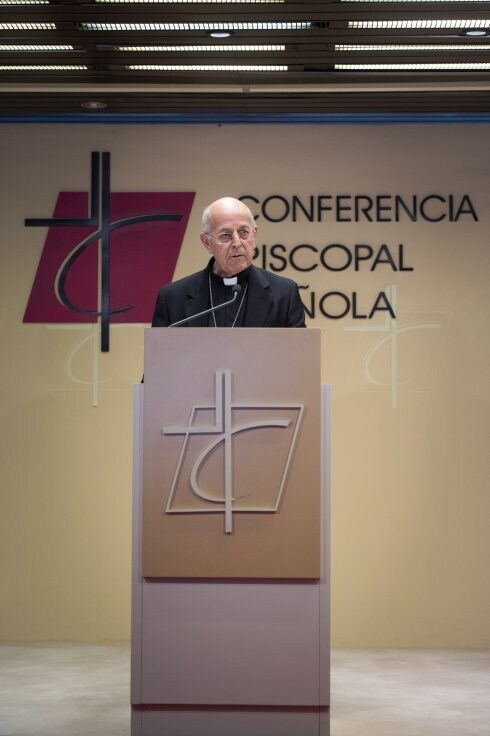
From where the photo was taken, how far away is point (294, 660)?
3.21m

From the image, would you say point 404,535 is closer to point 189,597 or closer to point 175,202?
point 175,202

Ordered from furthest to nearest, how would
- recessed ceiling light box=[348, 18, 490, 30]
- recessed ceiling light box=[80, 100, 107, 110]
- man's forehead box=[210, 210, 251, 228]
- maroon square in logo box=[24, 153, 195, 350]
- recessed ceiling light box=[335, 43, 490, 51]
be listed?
maroon square in logo box=[24, 153, 195, 350] < recessed ceiling light box=[80, 100, 107, 110] < recessed ceiling light box=[335, 43, 490, 51] < recessed ceiling light box=[348, 18, 490, 30] < man's forehead box=[210, 210, 251, 228]

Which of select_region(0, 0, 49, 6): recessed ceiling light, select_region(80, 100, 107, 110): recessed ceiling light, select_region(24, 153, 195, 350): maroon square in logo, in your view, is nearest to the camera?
select_region(0, 0, 49, 6): recessed ceiling light

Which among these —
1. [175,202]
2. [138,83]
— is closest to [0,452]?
[175,202]

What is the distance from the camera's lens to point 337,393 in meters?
5.87

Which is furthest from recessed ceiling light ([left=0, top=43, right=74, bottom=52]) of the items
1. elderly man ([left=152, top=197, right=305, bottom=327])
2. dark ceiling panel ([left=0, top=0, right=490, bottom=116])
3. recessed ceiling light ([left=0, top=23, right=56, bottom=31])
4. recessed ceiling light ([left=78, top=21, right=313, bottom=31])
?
elderly man ([left=152, top=197, right=305, bottom=327])

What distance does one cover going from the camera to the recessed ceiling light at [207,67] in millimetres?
5148

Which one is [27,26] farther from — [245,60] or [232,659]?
[232,659]

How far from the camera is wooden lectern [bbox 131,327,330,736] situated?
10.4 ft

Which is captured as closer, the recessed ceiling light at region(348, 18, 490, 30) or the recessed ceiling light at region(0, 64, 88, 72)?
the recessed ceiling light at region(348, 18, 490, 30)

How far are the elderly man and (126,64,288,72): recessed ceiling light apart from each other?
4.74 feet

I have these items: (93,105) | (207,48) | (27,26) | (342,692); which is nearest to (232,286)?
(207,48)

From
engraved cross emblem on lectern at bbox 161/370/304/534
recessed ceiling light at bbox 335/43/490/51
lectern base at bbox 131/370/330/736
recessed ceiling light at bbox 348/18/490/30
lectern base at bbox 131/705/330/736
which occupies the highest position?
recessed ceiling light at bbox 348/18/490/30

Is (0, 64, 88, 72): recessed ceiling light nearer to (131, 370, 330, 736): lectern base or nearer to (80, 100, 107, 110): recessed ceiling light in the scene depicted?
(80, 100, 107, 110): recessed ceiling light
